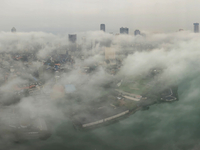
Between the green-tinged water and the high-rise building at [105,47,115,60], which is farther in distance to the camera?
the high-rise building at [105,47,115,60]

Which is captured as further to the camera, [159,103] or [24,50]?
[24,50]

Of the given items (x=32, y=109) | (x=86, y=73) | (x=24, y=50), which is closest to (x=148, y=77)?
(x=86, y=73)

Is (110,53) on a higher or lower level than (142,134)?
higher

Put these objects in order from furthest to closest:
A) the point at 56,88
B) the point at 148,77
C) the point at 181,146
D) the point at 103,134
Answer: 1. the point at 148,77
2. the point at 56,88
3. the point at 103,134
4. the point at 181,146

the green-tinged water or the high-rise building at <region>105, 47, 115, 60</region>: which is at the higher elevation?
the high-rise building at <region>105, 47, 115, 60</region>

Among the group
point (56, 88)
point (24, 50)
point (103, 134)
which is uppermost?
point (24, 50)

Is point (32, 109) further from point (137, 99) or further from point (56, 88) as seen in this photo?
point (137, 99)

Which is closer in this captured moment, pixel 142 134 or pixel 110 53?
pixel 142 134

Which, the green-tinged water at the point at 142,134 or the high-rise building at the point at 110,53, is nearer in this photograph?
the green-tinged water at the point at 142,134
